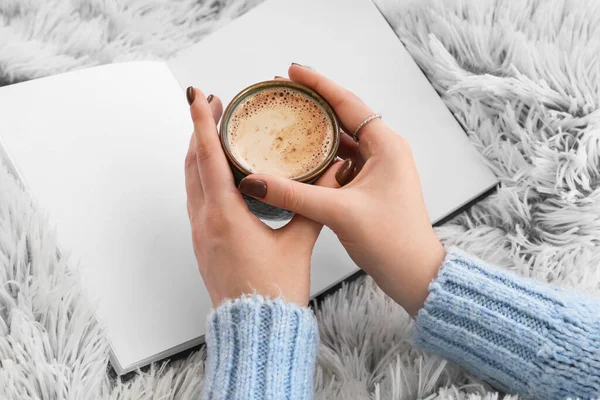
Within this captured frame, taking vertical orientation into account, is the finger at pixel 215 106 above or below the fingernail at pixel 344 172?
above

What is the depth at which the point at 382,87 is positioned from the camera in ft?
3.01

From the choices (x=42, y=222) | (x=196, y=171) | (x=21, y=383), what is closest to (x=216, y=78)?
(x=196, y=171)

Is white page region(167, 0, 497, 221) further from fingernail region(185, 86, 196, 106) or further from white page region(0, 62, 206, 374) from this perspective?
fingernail region(185, 86, 196, 106)

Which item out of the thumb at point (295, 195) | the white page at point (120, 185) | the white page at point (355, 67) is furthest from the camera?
the white page at point (355, 67)

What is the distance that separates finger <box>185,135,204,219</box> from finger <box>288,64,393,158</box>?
0.17 m

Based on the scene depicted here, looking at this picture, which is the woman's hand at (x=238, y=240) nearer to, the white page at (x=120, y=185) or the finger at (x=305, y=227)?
the finger at (x=305, y=227)

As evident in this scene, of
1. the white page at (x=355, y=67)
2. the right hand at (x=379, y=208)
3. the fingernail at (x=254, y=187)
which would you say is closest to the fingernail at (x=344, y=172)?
the right hand at (x=379, y=208)

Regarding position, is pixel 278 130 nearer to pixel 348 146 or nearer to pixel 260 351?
pixel 348 146

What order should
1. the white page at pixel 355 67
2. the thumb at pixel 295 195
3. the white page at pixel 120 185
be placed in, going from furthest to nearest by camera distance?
the white page at pixel 355 67
the white page at pixel 120 185
the thumb at pixel 295 195

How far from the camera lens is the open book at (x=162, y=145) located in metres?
0.77

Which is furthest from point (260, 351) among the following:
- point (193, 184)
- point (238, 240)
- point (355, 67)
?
point (355, 67)

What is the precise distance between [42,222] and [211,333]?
0.28 meters

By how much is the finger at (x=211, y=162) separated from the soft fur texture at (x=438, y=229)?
0.77 feet

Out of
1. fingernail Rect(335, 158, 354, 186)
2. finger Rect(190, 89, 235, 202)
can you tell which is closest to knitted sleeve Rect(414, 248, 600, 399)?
fingernail Rect(335, 158, 354, 186)
